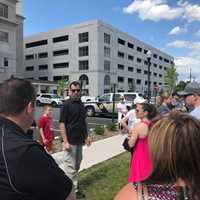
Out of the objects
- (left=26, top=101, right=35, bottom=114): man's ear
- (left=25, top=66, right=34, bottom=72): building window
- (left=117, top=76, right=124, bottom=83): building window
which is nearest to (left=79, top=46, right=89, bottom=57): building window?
(left=117, top=76, right=124, bottom=83): building window

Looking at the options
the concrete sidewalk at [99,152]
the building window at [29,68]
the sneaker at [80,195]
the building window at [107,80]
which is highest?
the building window at [29,68]

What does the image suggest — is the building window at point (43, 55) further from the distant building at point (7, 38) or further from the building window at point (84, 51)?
the distant building at point (7, 38)

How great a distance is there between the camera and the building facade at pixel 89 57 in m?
74.6

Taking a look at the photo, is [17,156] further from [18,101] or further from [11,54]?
[11,54]

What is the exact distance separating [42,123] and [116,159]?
3.32 m

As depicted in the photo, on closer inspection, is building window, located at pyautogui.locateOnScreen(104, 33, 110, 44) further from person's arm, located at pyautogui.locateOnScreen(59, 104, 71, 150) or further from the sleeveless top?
the sleeveless top

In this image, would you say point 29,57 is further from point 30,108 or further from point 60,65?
point 30,108

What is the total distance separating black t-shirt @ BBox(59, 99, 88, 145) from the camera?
5.59 meters

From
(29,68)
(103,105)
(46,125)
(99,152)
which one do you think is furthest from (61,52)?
(46,125)

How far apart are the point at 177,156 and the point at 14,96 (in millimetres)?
1110

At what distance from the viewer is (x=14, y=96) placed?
2.22 metres

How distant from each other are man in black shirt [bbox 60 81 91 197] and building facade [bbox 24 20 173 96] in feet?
199

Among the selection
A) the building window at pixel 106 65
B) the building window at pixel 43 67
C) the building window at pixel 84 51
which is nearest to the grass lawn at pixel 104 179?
the building window at pixel 84 51

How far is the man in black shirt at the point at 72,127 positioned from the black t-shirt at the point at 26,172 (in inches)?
141
